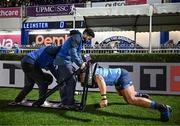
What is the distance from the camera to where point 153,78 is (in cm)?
1183

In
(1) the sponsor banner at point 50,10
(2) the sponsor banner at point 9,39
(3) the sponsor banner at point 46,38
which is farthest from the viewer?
(2) the sponsor banner at point 9,39

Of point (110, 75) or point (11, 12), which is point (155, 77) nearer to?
point (110, 75)

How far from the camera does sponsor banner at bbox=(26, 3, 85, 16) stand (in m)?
32.3

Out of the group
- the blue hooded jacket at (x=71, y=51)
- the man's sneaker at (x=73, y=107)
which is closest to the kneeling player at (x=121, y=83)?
the blue hooded jacket at (x=71, y=51)

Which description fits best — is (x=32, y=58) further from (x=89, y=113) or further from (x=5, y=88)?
(x=5, y=88)

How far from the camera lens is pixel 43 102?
927cm

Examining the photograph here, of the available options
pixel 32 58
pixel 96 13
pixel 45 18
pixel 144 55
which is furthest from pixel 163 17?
pixel 45 18

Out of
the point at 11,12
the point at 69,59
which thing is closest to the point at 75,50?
the point at 69,59

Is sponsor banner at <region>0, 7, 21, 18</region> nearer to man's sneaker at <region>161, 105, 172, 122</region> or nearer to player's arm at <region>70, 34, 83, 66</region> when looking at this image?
player's arm at <region>70, 34, 83, 66</region>

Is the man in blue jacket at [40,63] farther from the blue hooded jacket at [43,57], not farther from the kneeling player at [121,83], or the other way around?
the kneeling player at [121,83]

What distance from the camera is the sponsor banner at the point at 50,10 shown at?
32344mm

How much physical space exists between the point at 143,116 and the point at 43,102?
2.19 metres

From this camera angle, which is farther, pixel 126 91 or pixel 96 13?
pixel 96 13

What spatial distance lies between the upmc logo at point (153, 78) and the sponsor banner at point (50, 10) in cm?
2036
